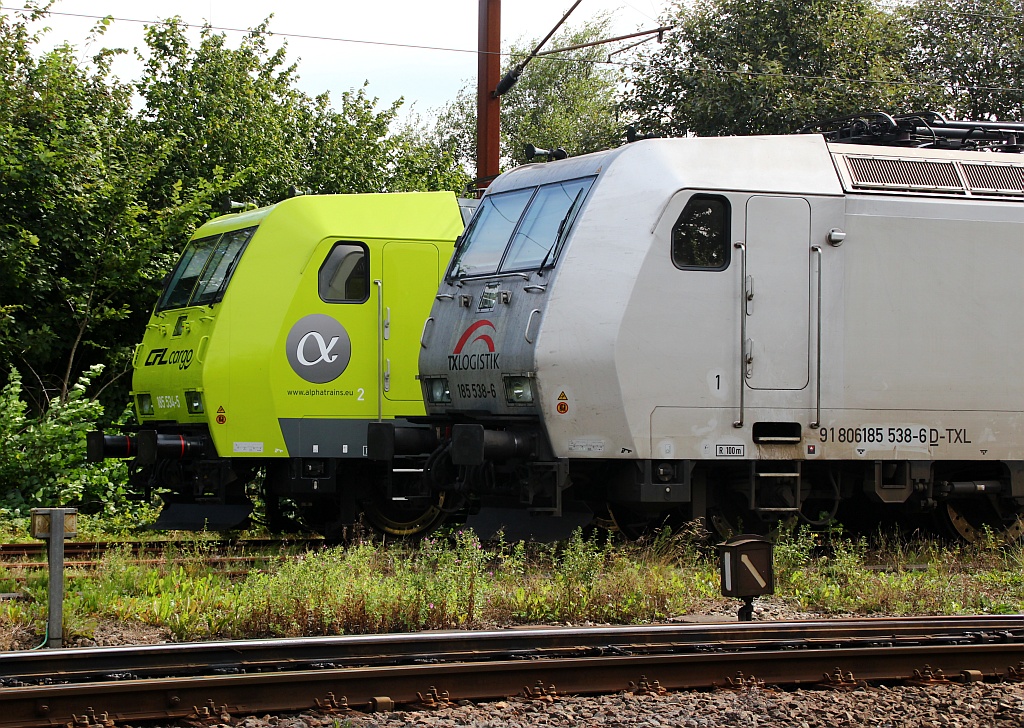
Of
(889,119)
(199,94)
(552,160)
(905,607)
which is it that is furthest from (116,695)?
(199,94)

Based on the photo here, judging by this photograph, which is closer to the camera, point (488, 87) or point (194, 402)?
point (194, 402)

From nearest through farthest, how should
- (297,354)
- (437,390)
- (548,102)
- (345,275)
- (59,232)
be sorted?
1. (437,390)
2. (297,354)
3. (345,275)
4. (59,232)
5. (548,102)

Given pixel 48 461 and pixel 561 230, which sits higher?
pixel 561 230

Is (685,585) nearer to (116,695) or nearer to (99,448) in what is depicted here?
(116,695)

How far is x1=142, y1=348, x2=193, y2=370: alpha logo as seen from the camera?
12008 mm

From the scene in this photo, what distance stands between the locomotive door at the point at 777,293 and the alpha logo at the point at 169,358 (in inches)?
207

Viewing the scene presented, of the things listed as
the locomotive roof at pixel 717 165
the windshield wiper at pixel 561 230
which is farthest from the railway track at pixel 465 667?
the locomotive roof at pixel 717 165

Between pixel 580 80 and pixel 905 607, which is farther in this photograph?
pixel 580 80

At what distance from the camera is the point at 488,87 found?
1616 centimetres

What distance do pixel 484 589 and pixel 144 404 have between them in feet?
19.2

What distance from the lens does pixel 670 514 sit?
10625 mm

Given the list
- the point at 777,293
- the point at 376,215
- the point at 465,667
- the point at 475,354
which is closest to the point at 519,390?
the point at 475,354

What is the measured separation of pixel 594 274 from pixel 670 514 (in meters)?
2.32

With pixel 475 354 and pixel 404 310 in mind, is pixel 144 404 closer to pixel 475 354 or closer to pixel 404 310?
pixel 404 310
